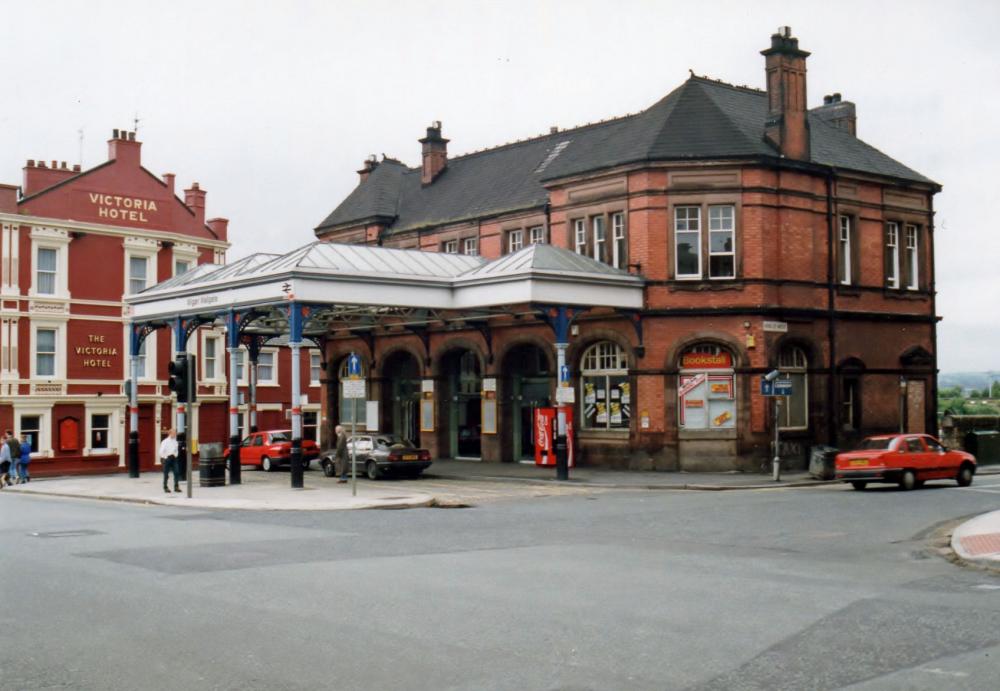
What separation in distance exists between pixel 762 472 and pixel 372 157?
27.2m

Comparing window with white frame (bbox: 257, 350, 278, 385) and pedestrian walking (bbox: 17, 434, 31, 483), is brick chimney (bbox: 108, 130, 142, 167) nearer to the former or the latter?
window with white frame (bbox: 257, 350, 278, 385)

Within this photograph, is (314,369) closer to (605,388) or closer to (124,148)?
(124,148)

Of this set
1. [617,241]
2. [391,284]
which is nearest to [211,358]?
[391,284]

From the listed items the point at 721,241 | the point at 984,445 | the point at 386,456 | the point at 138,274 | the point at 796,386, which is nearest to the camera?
the point at 386,456

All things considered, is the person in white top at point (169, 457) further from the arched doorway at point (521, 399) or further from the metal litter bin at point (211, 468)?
the arched doorway at point (521, 399)

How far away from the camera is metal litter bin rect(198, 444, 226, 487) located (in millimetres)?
30047

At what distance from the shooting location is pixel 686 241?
110 feet

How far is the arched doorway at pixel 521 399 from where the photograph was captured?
38.8 m

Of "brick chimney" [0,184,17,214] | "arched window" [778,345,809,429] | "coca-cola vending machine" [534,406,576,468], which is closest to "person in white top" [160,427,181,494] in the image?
"coca-cola vending machine" [534,406,576,468]

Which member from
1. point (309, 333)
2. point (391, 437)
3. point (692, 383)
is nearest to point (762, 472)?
point (692, 383)

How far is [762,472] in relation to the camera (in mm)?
32438

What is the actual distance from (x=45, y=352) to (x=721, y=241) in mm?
26474

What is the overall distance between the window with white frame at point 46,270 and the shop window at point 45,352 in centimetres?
160

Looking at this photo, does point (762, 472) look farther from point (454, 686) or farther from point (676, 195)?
point (454, 686)
